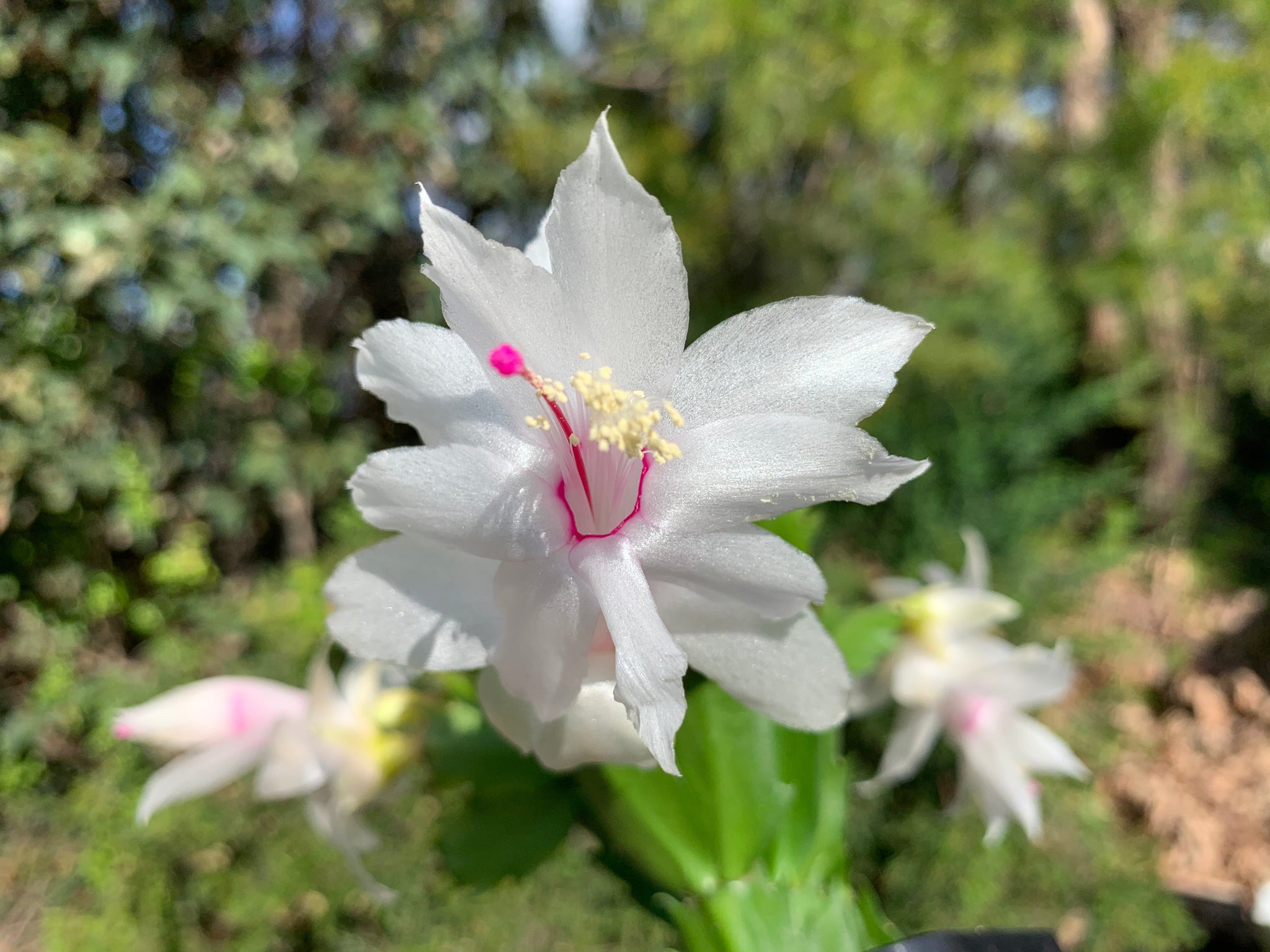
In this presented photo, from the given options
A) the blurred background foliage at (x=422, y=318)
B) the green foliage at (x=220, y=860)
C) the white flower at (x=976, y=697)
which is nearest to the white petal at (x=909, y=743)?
the white flower at (x=976, y=697)

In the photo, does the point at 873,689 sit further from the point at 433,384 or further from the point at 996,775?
the point at 433,384

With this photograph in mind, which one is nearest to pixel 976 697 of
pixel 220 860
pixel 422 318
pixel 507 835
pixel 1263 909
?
pixel 1263 909

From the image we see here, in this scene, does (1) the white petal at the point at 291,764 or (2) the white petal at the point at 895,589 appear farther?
(2) the white petal at the point at 895,589

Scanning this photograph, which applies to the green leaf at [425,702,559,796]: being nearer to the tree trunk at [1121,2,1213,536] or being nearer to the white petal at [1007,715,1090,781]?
the white petal at [1007,715,1090,781]

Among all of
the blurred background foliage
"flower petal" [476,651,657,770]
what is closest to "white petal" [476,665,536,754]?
"flower petal" [476,651,657,770]

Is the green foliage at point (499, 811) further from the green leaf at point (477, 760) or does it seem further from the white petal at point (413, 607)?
the white petal at point (413, 607)

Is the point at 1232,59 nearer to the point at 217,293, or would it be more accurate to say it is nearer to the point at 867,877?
the point at 867,877

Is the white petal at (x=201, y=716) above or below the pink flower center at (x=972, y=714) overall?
above
